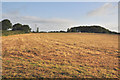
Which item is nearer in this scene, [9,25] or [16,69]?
[16,69]

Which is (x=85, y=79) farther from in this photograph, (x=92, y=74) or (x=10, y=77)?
(x=10, y=77)

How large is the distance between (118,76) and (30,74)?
5736mm

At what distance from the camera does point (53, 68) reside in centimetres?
622

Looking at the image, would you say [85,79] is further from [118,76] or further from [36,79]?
[36,79]

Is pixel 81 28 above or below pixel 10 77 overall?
above

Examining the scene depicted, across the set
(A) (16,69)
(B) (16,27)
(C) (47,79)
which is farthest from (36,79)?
(B) (16,27)

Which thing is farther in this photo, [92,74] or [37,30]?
[37,30]

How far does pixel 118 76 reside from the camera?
227 inches

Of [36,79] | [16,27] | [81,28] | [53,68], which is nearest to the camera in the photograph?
[36,79]

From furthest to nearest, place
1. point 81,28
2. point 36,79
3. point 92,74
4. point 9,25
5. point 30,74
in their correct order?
point 81,28 < point 9,25 < point 92,74 < point 30,74 < point 36,79

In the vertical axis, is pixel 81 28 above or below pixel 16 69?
above

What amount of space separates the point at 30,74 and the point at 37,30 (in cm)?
5857

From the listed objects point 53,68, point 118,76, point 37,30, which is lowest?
point 118,76

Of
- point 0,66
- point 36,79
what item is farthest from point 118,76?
point 0,66
